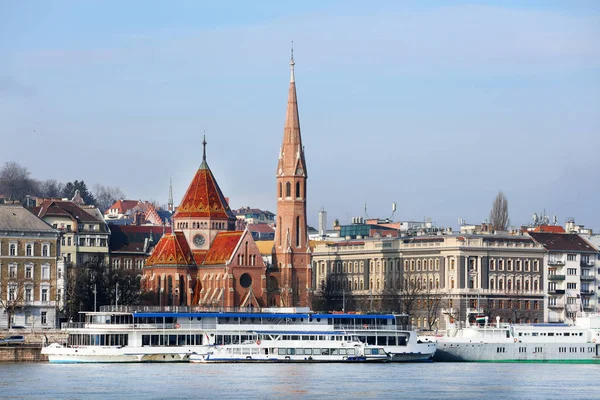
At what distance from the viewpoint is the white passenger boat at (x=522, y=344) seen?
461 feet

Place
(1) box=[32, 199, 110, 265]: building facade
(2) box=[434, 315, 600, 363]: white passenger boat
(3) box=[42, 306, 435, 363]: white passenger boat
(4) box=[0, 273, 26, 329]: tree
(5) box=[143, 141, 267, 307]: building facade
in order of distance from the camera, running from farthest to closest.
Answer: (1) box=[32, 199, 110, 265]: building facade → (5) box=[143, 141, 267, 307]: building facade → (4) box=[0, 273, 26, 329]: tree → (2) box=[434, 315, 600, 363]: white passenger boat → (3) box=[42, 306, 435, 363]: white passenger boat

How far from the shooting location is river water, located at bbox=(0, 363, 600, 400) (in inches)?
3883

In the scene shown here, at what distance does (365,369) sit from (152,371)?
14.8 metres

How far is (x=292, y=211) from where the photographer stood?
17988 cm

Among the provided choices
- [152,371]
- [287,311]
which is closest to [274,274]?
[287,311]

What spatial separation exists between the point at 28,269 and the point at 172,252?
26.1m

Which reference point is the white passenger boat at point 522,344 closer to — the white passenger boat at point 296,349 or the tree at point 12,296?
the white passenger boat at point 296,349

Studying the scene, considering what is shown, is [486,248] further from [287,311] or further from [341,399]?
[341,399]

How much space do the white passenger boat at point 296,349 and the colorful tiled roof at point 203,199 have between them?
5026 cm

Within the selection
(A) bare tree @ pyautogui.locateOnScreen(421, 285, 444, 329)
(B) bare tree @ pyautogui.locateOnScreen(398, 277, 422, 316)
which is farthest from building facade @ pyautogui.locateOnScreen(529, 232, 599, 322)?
(B) bare tree @ pyautogui.locateOnScreen(398, 277, 422, 316)

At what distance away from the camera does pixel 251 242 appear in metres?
177

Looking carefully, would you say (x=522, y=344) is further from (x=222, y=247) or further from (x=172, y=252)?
(x=172, y=252)

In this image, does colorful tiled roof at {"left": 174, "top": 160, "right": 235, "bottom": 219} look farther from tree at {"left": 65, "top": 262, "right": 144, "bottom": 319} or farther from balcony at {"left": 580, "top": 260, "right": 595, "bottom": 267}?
balcony at {"left": 580, "top": 260, "right": 595, "bottom": 267}

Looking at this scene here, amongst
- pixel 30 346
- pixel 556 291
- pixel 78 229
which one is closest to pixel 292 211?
pixel 78 229
